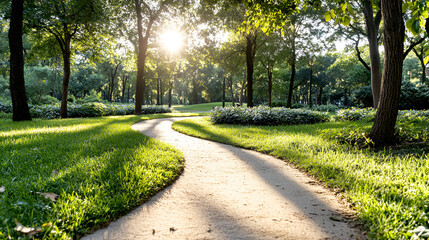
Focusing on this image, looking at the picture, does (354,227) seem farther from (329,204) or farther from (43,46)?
(43,46)

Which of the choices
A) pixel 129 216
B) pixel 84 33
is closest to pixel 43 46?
pixel 84 33

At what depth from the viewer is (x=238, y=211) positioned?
2367mm

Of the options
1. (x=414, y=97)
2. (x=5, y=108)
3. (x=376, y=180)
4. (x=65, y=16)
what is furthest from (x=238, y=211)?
(x=414, y=97)

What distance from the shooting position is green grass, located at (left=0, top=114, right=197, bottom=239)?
1981 millimetres

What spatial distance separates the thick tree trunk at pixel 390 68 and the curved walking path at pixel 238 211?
8.78 ft

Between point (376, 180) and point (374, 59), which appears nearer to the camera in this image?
point (376, 180)

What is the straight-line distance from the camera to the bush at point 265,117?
10.6 metres

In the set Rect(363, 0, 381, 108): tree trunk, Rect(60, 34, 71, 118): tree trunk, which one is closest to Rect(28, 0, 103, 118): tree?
Rect(60, 34, 71, 118): tree trunk

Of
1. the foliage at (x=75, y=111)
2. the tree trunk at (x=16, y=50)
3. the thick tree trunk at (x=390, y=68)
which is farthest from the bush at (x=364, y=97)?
the tree trunk at (x=16, y=50)

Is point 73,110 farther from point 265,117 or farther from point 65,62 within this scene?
point 265,117

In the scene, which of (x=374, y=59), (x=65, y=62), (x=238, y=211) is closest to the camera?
(x=238, y=211)

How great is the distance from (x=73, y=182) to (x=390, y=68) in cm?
615

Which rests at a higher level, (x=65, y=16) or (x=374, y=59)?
(x=65, y=16)

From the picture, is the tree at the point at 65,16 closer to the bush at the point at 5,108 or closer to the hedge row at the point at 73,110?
the hedge row at the point at 73,110
